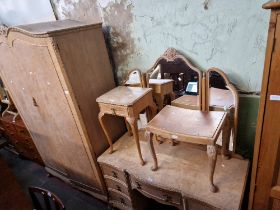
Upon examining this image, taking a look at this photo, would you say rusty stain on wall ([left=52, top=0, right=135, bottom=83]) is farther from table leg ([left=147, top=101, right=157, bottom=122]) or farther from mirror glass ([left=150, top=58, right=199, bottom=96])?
table leg ([left=147, top=101, right=157, bottom=122])

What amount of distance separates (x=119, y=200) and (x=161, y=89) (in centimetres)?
118

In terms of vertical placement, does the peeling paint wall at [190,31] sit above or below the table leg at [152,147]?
above

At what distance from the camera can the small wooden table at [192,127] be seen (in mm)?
1415

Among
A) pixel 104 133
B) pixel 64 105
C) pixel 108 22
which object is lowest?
pixel 104 133

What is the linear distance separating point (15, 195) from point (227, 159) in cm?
158

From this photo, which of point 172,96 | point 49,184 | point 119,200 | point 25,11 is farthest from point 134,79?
point 49,184

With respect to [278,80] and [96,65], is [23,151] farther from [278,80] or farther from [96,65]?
[278,80]

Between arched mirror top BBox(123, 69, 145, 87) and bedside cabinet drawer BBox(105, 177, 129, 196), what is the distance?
0.93 m

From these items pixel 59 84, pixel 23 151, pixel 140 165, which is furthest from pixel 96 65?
pixel 23 151

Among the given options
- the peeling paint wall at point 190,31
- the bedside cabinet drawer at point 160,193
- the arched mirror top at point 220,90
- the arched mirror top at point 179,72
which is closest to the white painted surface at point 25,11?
the peeling paint wall at point 190,31

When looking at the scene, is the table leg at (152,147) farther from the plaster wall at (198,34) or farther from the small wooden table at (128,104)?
the plaster wall at (198,34)

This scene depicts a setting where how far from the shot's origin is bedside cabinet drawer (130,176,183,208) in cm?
161

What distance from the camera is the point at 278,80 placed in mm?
972

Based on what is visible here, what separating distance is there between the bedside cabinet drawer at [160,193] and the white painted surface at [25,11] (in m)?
1.91
